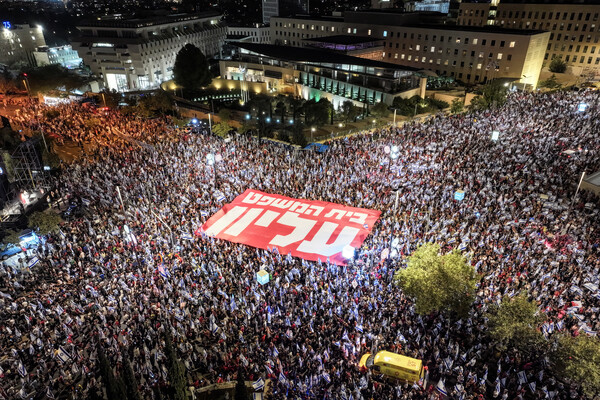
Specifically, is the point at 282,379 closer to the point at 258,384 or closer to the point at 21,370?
the point at 258,384

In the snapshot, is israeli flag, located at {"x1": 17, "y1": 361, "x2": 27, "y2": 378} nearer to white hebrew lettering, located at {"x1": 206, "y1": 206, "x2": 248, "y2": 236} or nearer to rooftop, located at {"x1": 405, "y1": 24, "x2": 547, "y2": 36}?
white hebrew lettering, located at {"x1": 206, "y1": 206, "x2": 248, "y2": 236}

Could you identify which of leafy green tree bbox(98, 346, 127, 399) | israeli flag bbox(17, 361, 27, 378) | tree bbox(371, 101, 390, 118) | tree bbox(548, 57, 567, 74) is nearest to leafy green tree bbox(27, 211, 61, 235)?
israeli flag bbox(17, 361, 27, 378)

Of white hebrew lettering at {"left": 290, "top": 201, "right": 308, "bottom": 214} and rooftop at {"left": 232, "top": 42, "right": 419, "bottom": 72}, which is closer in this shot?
white hebrew lettering at {"left": 290, "top": 201, "right": 308, "bottom": 214}

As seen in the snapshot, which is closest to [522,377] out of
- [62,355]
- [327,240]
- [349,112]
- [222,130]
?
[327,240]

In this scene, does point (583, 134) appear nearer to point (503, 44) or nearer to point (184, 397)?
point (503, 44)

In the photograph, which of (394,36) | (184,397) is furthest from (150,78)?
(184,397)

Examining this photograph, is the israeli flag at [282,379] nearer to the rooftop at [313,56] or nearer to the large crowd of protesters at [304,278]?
the large crowd of protesters at [304,278]

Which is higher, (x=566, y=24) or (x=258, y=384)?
(x=566, y=24)
